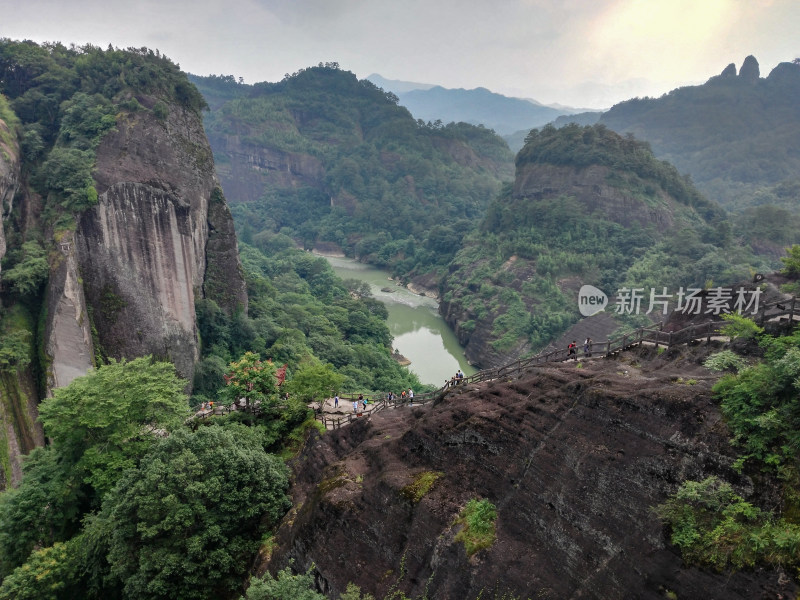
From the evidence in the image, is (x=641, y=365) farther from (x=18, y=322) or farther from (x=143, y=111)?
(x=143, y=111)

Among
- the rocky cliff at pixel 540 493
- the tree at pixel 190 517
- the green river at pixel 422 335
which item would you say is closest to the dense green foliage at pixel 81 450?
the tree at pixel 190 517

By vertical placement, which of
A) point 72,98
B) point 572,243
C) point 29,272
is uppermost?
point 72,98

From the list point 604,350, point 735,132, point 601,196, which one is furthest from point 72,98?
point 735,132

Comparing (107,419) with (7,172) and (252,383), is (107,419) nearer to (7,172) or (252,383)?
(252,383)

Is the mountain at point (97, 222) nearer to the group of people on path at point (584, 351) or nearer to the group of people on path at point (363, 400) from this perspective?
the group of people on path at point (363, 400)

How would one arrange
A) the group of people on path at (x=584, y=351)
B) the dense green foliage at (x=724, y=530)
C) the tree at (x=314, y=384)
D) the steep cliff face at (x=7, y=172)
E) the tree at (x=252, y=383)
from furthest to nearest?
the steep cliff face at (x=7, y=172) < the tree at (x=314, y=384) < the tree at (x=252, y=383) < the group of people on path at (x=584, y=351) < the dense green foliage at (x=724, y=530)

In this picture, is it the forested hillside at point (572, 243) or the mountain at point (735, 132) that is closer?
the forested hillside at point (572, 243)

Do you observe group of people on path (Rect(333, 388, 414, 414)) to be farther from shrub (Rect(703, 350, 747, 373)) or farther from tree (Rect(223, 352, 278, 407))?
shrub (Rect(703, 350, 747, 373))

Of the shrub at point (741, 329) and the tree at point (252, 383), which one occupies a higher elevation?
the shrub at point (741, 329)
